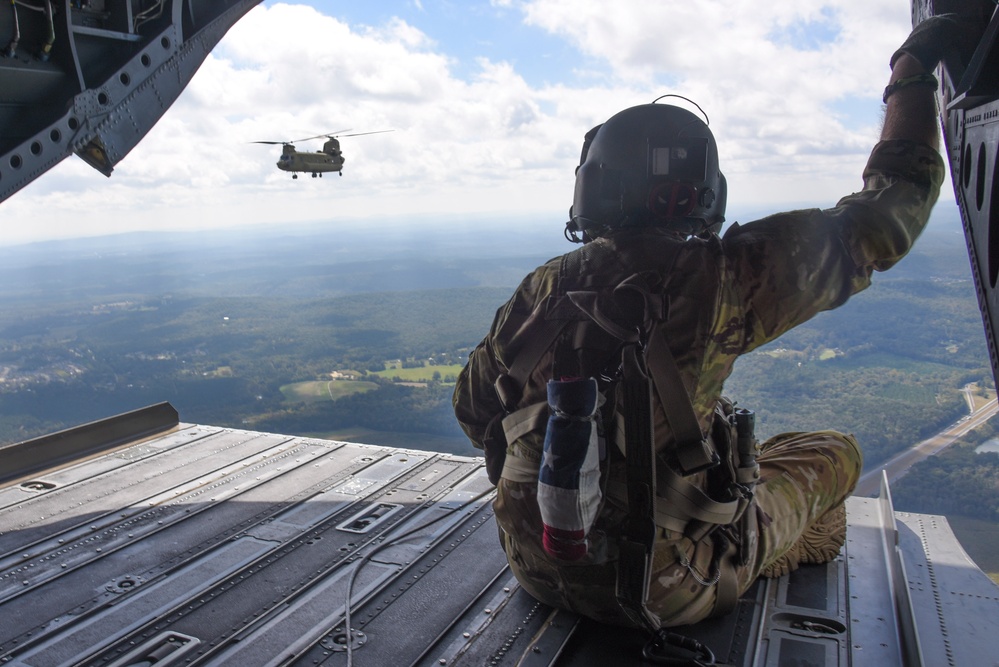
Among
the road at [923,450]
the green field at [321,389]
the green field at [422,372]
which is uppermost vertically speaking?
the road at [923,450]

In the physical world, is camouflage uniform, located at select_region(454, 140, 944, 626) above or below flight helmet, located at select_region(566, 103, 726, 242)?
below

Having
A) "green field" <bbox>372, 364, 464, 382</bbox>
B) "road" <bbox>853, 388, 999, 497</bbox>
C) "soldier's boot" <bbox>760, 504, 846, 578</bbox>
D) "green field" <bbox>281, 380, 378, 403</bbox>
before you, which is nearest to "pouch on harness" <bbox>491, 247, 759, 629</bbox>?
"soldier's boot" <bbox>760, 504, 846, 578</bbox>

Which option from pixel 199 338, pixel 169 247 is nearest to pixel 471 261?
pixel 199 338

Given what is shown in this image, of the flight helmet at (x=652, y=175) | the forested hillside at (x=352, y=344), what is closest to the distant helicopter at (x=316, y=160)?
the forested hillside at (x=352, y=344)

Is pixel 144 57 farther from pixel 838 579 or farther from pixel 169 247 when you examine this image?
pixel 169 247

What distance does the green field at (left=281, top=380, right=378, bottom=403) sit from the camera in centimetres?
2852

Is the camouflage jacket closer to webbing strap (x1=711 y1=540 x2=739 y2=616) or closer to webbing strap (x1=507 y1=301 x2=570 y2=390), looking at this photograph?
webbing strap (x1=507 y1=301 x2=570 y2=390)

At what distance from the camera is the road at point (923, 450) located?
11.7 meters

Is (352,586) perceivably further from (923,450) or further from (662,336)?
(923,450)

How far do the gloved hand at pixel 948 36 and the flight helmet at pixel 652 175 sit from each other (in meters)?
0.66

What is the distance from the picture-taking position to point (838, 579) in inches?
129

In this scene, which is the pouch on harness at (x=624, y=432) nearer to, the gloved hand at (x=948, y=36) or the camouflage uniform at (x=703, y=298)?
the camouflage uniform at (x=703, y=298)

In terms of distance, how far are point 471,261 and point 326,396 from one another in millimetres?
24735

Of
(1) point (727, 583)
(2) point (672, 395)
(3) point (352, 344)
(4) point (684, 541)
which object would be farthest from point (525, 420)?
(3) point (352, 344)
